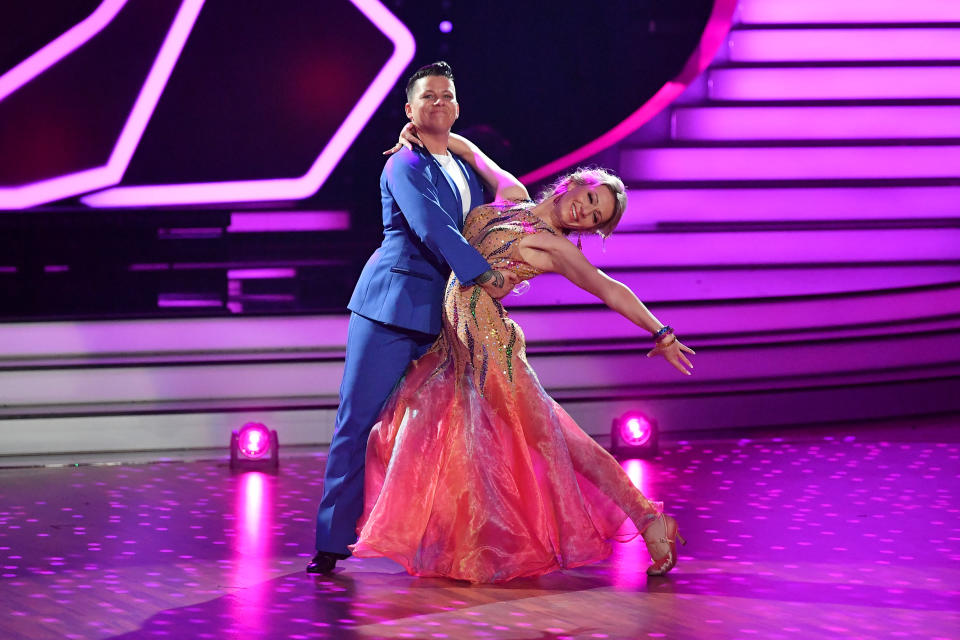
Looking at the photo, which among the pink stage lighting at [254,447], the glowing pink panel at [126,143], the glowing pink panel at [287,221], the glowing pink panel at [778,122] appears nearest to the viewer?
the pink stage lighting at [254,447]

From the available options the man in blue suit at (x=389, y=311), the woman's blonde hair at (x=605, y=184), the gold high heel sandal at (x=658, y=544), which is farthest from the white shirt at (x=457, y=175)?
the gold high heel sandal at (x=658, y=544)

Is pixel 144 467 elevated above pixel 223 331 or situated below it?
below

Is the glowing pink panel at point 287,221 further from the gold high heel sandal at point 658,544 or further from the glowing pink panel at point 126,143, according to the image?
the gold high heel sandal at point 658,544

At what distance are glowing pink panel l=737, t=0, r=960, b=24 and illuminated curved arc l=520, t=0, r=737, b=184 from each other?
286mm

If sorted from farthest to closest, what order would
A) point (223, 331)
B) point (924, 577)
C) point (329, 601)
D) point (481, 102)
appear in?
point (481, 102) < point (223, 331) < point (924, 577) < point (329, 601)

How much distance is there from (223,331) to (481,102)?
1.84 m

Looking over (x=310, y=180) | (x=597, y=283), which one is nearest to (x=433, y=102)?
(x=597, y=283)

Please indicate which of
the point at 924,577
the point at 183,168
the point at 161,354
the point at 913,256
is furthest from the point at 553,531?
the point at 913,256

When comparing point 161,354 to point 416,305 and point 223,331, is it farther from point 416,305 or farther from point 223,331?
point 416,305

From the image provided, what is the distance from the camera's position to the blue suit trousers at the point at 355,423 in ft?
10.7

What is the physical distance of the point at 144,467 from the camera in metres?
4.86

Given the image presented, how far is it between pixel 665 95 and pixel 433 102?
3196 mm

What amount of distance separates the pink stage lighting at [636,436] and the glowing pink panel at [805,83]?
2223mm

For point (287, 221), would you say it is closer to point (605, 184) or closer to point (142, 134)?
point (142, 134)
